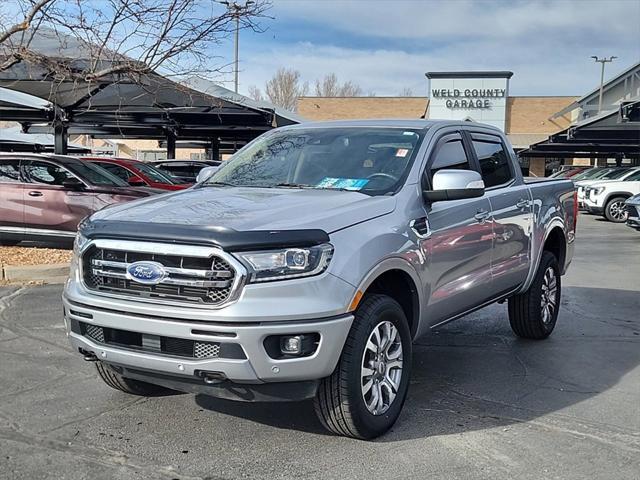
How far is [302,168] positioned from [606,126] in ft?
91.1

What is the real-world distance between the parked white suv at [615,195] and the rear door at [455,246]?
55.5 feet

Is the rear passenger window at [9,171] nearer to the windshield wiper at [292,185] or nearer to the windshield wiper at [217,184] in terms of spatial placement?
the windshield wiper at [217,184]

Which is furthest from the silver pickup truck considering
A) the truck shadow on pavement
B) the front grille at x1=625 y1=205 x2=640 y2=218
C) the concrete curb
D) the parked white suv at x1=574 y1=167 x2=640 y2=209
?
the parked white suv at x1=574 y1=167 x2=640 y2=209

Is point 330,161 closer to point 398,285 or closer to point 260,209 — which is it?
point 398,285

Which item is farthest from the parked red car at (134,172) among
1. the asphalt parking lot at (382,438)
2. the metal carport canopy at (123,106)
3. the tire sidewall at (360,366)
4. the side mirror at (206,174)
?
the tire sidewall at (360,366)

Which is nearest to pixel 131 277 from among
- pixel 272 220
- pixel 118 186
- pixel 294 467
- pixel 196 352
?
pixel 196 352

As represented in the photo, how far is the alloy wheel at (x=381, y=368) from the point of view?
3.94 metres

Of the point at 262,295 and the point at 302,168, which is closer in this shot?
the point at 262,295

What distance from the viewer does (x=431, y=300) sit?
4551 mm

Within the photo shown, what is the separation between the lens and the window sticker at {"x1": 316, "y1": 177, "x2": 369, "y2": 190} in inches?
179

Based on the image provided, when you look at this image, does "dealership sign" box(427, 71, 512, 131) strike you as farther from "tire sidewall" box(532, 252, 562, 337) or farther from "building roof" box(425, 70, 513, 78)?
Answer: "tire sidewall" box(532, 252, 562, 337)

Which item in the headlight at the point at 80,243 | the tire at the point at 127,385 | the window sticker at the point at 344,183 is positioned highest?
the window sticker at the point at 344,183

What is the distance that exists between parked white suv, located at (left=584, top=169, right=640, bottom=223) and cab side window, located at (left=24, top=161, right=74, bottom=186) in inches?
634

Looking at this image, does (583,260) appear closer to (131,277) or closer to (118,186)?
(118,186)
